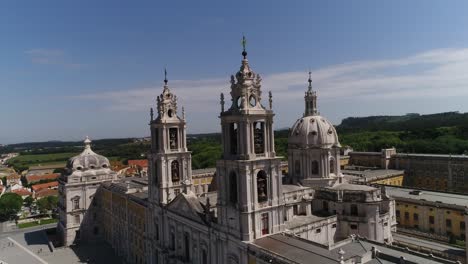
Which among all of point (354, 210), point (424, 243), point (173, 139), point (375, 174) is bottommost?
point (424, 243)

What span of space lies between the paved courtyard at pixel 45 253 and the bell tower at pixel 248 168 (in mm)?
33318

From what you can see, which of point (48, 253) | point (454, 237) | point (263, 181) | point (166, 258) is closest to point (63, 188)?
point (48, 253)

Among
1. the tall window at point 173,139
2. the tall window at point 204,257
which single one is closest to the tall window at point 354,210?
the tall window at point 204,257

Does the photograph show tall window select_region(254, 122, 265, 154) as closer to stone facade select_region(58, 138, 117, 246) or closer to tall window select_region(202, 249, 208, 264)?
tall window select_region(202, 249, 208, 264)

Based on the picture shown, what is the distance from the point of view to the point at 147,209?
44.8 meters

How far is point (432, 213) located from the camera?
49.4 metres

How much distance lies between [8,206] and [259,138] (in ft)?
260

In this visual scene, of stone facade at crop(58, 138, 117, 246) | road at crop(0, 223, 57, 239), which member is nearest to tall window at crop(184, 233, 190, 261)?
stone facade at crop(58, 138, 117, 246)

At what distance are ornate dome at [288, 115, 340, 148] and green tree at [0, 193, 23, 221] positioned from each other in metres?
71.4

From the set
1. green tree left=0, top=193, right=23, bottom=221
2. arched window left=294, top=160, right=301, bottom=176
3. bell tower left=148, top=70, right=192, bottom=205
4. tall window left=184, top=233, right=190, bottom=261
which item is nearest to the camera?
tall window left=184, top=233, right=190, bottom=261

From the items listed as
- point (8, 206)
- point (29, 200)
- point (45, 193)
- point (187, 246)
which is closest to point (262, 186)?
point (187, 246)

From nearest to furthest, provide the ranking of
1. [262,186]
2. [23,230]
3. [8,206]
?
[262,186]
[23,230]
[8,206]

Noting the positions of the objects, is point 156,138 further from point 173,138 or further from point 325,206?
point 325,206

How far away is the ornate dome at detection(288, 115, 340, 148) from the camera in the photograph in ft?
150
